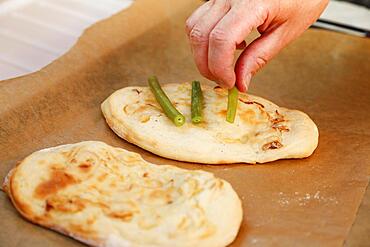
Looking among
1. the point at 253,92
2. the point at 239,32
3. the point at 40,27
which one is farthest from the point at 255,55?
the point at 40,27

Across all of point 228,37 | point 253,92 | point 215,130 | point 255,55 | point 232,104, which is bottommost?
point 253,92

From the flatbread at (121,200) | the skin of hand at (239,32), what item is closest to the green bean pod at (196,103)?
the skin of hand at (239,32)

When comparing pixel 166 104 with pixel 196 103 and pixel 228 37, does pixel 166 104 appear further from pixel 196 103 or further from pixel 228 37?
pixel 228 37

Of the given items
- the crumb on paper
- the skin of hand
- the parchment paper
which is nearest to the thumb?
the skin of hand

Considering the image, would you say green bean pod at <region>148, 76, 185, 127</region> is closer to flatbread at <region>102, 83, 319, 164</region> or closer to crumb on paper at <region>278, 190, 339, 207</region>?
flatbread at <region>102, 83, 319, 164</region>

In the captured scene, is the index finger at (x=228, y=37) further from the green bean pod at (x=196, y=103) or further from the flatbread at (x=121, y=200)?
the flatbread at (x=121, y=200)

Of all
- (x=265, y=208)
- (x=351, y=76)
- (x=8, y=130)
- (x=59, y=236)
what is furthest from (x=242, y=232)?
(x=351, y=76)
